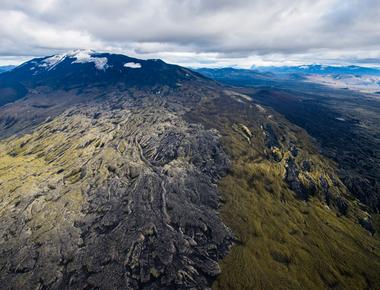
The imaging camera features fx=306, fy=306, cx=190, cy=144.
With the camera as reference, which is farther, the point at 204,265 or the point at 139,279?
the point at 204,265

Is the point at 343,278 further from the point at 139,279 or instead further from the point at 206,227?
the point at 139,279

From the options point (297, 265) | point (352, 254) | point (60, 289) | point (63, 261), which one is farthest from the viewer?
point (352, 254)

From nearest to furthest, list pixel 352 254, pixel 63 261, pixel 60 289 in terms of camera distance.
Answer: pixel 60 289 < pixel 63 261 < pixel 352 254

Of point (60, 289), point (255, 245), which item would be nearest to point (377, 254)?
point (255, 245)

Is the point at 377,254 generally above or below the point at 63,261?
below

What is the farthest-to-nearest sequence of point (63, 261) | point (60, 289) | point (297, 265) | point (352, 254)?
point (352, 254)
point (297, 265)
point (63, 261)
point (60, 289)

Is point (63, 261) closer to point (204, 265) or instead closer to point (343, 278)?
point (204, 265)

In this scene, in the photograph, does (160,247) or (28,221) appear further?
(28,221)

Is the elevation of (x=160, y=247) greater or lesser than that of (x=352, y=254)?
greater

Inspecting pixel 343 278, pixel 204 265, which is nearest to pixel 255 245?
pixel 204 265
